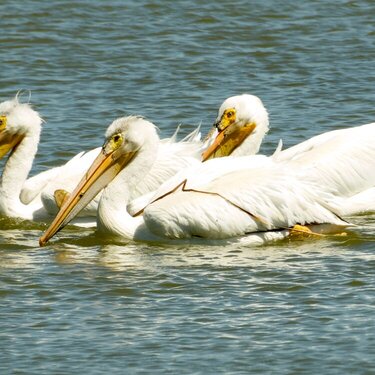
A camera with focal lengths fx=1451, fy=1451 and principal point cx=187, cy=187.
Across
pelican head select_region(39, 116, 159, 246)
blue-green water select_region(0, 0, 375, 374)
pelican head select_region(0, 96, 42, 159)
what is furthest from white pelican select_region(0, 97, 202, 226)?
pelican head select_region(39, 116, 159, 246)

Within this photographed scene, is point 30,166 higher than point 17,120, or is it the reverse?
point 17,120

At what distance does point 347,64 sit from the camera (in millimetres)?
13617

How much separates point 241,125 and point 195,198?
64.9 inches

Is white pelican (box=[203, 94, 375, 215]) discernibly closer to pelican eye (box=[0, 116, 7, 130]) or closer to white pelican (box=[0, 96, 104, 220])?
white pelican (box=[0, 96, 104, 220])

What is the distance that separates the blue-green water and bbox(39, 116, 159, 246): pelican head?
271 millimetres

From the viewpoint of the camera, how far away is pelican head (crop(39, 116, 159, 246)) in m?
9.28

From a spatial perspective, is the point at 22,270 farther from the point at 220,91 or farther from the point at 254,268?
the point at 220,91

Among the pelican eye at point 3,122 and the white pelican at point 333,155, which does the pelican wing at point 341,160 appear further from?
the pelican eye at point 3,122

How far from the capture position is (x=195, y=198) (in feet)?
29.1

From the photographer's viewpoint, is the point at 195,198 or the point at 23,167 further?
the point at 23,167

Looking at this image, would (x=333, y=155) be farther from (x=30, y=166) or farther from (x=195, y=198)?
(x=30, y=166)

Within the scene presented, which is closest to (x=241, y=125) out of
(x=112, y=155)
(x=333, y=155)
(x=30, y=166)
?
(x=333, y=155)

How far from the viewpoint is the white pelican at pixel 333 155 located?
31.8ft

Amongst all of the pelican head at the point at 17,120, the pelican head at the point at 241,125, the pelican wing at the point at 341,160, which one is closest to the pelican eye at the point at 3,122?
the pelican head at the point at 17,120
